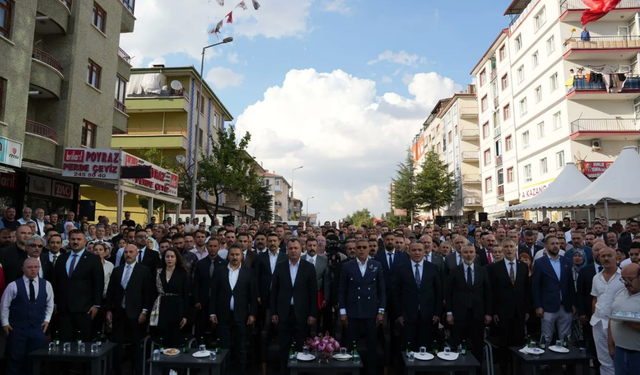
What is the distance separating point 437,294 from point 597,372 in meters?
2.49

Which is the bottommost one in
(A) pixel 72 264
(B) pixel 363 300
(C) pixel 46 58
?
(B) pixel 363 300

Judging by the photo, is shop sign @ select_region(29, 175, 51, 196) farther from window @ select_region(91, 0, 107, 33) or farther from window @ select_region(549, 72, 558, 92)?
window @ select_region(549, 72, 558, 92)

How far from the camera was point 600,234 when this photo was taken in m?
11.3

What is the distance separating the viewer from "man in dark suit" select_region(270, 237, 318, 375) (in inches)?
274

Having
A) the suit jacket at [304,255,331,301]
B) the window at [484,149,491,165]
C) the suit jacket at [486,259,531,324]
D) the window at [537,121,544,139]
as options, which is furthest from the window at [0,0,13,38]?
the window at [484,149,491,165]

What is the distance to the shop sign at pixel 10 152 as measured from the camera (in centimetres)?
1252

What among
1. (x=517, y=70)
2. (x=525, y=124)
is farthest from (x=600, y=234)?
(x=517, y=70)

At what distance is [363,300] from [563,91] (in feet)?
86.5

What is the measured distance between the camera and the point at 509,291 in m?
7.22

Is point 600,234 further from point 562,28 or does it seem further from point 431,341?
point 562,28

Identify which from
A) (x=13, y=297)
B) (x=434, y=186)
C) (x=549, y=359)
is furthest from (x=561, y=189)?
(x=434, y=186)

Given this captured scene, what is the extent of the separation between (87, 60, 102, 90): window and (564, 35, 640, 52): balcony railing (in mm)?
26007

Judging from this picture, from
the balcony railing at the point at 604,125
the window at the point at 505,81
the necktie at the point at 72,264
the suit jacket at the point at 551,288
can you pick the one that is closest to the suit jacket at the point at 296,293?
the necktie at the point at 72,264

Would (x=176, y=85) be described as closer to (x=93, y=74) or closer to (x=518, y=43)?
(x=93, y=74)
